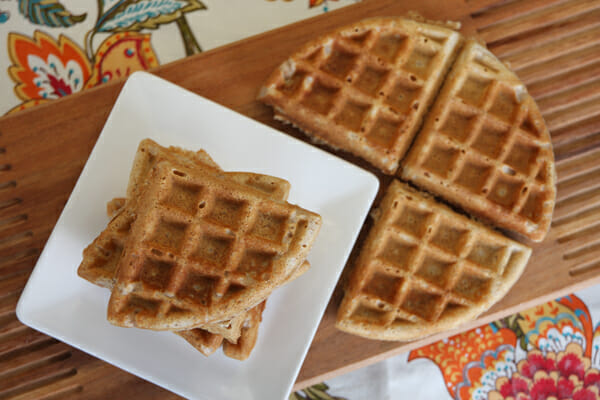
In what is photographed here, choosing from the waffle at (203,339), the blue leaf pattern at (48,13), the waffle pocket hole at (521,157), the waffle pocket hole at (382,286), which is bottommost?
the waffle at (203,339)

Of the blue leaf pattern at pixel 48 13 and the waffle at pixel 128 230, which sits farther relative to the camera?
the blue leaf pattern at pixel 48 13

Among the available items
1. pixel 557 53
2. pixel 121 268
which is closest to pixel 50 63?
pixel 121 268

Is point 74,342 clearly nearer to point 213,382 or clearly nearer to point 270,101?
point 213,382

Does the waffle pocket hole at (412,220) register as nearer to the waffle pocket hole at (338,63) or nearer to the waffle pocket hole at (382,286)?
the waffle pocket hole at (382,286)

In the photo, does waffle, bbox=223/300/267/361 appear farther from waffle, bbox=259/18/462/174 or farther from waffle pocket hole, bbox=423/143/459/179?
waffle pocket hole, bbox=423/143/459/179

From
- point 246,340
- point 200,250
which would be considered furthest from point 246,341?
point 200,250

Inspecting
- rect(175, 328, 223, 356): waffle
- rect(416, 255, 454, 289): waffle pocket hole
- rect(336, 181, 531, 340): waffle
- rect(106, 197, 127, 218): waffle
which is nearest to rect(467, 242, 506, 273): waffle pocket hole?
rect(336, 181, 531, 340): waffle

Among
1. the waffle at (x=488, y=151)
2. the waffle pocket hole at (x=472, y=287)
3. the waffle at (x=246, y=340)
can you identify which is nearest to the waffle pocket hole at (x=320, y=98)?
the waffle at (x=488, y=151)
